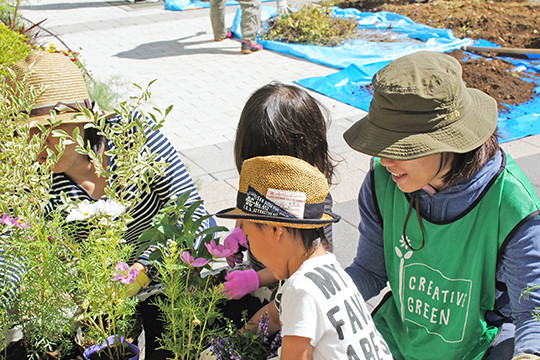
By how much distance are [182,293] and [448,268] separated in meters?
0.79

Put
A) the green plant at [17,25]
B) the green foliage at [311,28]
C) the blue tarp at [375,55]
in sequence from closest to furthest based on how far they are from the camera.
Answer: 1. the green plant at [17,25]
2. the blue tarp at [375,55]
3. the green foliage at [311,28]

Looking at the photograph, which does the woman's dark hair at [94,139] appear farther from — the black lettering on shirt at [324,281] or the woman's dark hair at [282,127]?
the black lettering on shirt at [324,281]

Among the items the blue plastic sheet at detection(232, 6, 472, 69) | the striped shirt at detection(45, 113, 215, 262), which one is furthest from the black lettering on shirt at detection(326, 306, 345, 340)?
the blue plastic sheet at detection(232, 6, 472, 69)

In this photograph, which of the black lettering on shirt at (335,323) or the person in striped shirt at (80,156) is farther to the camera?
the person in striped shirt at (80,156)

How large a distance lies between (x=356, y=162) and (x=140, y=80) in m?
3.37

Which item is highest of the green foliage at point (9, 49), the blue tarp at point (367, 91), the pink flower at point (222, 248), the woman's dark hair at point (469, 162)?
the green foliage at point (9, 49)

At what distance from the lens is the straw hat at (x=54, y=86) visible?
1.71 metres

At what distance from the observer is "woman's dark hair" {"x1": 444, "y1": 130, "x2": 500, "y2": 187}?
1487mm

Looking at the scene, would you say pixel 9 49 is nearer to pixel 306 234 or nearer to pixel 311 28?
pixel 306 234

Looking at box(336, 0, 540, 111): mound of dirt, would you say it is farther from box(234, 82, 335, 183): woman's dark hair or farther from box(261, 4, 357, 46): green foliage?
box(234, 82, 335, 183): woman's dark hair

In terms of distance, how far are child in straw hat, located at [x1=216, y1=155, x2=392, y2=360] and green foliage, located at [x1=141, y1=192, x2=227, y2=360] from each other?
0.14 m

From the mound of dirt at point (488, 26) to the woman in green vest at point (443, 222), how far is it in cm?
401

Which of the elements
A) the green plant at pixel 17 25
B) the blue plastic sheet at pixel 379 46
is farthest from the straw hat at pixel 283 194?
the blue plastic sheet at pixel 379 46

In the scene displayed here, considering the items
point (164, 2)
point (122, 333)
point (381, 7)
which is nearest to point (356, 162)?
point (122, 333)
